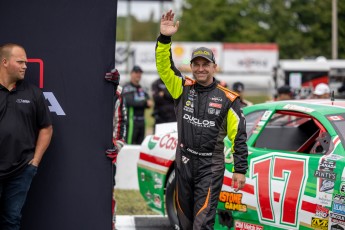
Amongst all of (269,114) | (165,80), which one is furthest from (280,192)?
(165,80)

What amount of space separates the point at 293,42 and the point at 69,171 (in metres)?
47.8

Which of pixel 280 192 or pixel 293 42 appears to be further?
pixel 293 42

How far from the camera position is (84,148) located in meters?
5.23

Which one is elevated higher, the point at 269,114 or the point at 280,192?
the point at 269,114

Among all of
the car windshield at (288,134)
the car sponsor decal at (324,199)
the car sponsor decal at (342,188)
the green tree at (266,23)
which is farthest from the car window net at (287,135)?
the green tree at (266,23)

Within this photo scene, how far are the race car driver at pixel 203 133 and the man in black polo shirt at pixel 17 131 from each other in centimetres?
110

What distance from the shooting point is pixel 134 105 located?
40.4ft

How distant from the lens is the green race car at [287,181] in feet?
19.0

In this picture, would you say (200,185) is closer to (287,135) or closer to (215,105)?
(215,105)

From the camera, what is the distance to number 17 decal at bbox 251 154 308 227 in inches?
237

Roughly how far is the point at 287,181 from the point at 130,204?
12.5ft

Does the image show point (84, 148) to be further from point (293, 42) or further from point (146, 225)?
point (293, 42)

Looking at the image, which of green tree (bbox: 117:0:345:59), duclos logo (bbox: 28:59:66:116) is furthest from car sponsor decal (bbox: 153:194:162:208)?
green tree (bbox: 117:0:345:59)

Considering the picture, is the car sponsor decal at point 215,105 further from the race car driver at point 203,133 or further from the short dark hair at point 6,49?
the short dark hair at point 6,49
